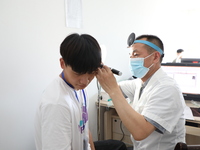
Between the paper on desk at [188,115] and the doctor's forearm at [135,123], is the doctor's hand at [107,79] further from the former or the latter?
the paper on desk at [188,115]

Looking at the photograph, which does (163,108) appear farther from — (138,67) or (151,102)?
(138,67)

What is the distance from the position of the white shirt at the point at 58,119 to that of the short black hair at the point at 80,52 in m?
0.13

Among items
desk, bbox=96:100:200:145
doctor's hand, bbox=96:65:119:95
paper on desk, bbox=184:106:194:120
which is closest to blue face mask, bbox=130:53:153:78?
doctor's hand, bbox=96:65:119:95

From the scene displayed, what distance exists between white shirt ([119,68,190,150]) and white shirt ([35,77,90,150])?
45 centimetres

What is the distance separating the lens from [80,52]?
0.67 meters

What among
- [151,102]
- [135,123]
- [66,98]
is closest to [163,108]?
[151,102]

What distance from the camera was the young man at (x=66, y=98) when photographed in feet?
2.18

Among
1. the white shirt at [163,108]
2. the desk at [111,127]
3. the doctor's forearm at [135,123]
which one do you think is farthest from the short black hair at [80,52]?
the desk at [111,127]

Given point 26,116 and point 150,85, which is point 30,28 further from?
point 150,85

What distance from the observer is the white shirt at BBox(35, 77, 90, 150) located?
0.66m

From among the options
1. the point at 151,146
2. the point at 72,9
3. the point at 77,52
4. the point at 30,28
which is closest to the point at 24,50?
the point at 30,28

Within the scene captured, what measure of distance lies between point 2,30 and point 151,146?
1.30 m

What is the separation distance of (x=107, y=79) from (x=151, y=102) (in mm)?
304

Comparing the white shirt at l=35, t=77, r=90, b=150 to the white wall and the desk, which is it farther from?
the desk
